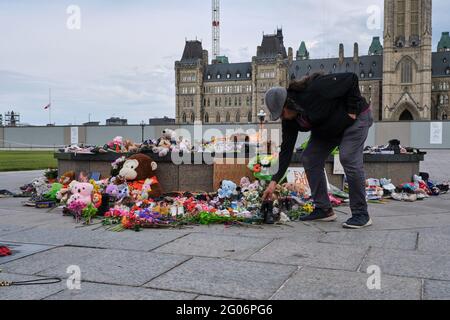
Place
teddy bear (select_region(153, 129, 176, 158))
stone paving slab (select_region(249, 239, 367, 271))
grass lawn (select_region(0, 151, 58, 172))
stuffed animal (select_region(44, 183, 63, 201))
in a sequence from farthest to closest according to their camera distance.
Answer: grass lawn (select_region(0, 151, 58, 172)) → teddy bear (select_region(153, 129, 176, 158)) → stuffed animal (select_region(44, 183, 63, 201)) → stone paving slab (select_region(249, 239, 367, 271))

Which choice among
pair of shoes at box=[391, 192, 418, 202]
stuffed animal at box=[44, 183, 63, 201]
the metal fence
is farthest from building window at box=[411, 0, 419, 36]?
stuffed animal at box=[44, 183, 63, 201]

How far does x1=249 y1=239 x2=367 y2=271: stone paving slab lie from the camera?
3.90 metres

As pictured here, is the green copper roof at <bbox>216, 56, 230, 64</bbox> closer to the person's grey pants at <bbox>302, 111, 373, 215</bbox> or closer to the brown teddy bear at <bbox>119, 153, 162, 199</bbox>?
the brown teddy bear at <bbox>119, 153, 162, 199</bbox>

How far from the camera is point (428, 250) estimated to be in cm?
439

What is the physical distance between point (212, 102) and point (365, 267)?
4901 inches

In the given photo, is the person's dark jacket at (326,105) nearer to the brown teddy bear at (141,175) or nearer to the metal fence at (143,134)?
the brown teddy bear at (141,175)

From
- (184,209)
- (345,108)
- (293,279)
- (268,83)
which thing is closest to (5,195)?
(184,209)

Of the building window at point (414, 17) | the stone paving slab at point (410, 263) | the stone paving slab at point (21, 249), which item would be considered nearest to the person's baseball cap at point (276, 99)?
the stone paving slab at point (410, 263)

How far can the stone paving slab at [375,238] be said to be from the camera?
4.62 metres

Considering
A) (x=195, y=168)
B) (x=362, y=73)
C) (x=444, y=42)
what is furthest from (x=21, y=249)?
(x=444, y=42)

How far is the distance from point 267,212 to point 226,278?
8.55 ft

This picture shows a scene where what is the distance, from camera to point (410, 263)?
3.89 meters

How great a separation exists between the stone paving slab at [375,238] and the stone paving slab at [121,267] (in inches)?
67.9
